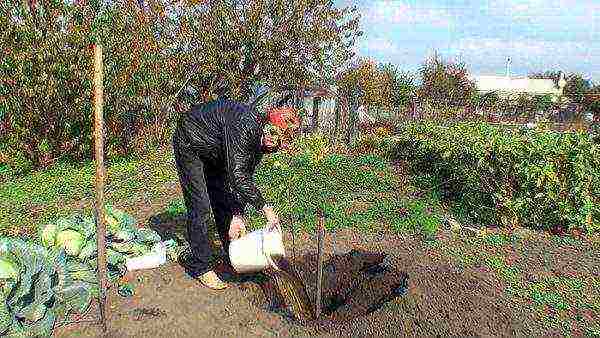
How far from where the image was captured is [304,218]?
584 cm

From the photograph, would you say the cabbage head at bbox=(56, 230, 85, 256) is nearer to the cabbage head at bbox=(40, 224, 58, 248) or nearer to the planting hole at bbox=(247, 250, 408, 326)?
the cabbage head at bbox=(40, 224, 58, 248)

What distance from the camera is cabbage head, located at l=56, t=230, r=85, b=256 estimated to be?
400 cm

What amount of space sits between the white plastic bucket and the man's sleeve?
1.26ft

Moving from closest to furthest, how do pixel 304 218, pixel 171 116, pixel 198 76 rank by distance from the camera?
pixel 304 218 < pixel 171 116 < pixel 198 76

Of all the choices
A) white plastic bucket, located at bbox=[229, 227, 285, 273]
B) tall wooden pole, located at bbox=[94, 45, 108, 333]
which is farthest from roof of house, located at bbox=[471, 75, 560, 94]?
tall wooden pole, located at bbox=[94, 45, 108, 333]

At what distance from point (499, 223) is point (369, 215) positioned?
4.34ft

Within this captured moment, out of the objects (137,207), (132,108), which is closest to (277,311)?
(137,207)

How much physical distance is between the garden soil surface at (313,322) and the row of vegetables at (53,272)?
13 centimetres

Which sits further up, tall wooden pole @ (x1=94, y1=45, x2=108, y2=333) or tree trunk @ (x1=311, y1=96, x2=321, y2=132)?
tall wooden pole @ (x1=94, y1=45, x2=108, y2=333)

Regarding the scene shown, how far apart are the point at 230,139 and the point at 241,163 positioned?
175 millimetres

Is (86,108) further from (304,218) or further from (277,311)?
(277,311)

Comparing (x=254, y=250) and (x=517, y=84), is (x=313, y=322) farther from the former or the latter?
(x=517, y=84)

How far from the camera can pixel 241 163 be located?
3.63 meters

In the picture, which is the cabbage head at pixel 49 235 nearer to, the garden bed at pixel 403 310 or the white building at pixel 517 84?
the garden bed at pixel 403 310
